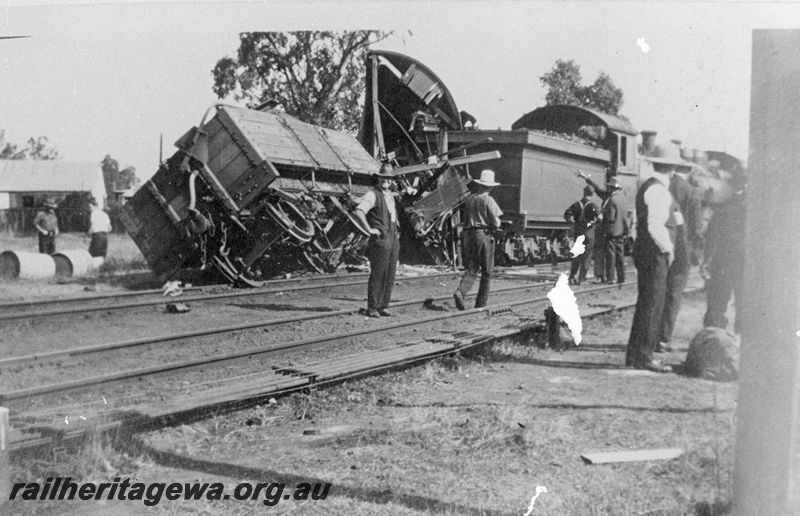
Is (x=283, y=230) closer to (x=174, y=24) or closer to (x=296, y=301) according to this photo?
(x=296, y=301)

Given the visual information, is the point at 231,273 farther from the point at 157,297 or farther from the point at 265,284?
the point at 157,297

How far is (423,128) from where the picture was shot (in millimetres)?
10852

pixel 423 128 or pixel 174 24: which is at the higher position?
pixel 423 128

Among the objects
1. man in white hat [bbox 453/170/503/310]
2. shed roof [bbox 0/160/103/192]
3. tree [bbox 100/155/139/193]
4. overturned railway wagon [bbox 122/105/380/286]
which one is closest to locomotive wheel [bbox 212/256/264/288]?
overturned railway wagon [bbox 122/105/380/286]

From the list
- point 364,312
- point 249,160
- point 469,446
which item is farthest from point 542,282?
point 469,446

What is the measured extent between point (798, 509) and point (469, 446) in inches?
62.0

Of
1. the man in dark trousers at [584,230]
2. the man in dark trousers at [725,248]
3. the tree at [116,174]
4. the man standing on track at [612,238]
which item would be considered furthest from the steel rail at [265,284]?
→ the tree at [116,174]

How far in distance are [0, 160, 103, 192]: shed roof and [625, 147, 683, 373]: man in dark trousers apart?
30.4 m

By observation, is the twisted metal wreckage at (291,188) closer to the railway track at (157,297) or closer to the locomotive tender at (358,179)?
the locomotive tender at (358,179)

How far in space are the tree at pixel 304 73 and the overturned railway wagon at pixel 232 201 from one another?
0.68 m

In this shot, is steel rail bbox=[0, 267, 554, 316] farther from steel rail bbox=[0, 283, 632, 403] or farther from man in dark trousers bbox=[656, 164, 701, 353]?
man in dark trousers bbox=[656, 164, 701, 353]

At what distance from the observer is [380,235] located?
7043mm

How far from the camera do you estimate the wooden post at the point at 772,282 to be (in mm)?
2832

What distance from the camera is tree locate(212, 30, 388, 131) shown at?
820 cm
